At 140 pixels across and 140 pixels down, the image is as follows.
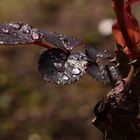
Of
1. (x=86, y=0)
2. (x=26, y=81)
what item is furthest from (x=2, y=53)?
(x=86, y=0)

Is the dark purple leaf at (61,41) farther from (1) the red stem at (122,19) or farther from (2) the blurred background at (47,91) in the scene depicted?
(2) the blurred background at (47,91)

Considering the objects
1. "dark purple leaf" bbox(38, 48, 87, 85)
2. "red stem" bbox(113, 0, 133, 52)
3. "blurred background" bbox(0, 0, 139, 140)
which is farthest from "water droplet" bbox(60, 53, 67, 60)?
"blurred background" bbox(0, 0, 139, 140)

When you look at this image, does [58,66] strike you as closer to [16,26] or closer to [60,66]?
[60,66]

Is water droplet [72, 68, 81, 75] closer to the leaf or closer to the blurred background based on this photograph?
the leaf

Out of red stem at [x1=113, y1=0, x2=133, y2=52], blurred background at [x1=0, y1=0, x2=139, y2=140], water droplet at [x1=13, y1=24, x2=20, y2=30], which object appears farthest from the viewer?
blurred background at [x1=0, y1=0, x2=139, y2=140]

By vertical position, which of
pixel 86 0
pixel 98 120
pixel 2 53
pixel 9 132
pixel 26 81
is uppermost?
pixel 86 0

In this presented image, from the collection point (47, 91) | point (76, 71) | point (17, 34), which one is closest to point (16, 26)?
point (17, 34)

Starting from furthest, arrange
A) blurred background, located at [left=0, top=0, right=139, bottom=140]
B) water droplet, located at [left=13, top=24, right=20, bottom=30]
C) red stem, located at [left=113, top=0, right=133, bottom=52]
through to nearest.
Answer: blurred background, located at [left=0, top=0, right=139, bottom=140] → water droplet, located at [left=13, top=24, right=20, bottom=30] → red stem, located at [left=113, top=0, right=133, bottom=52]

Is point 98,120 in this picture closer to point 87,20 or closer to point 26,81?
point 26,81
